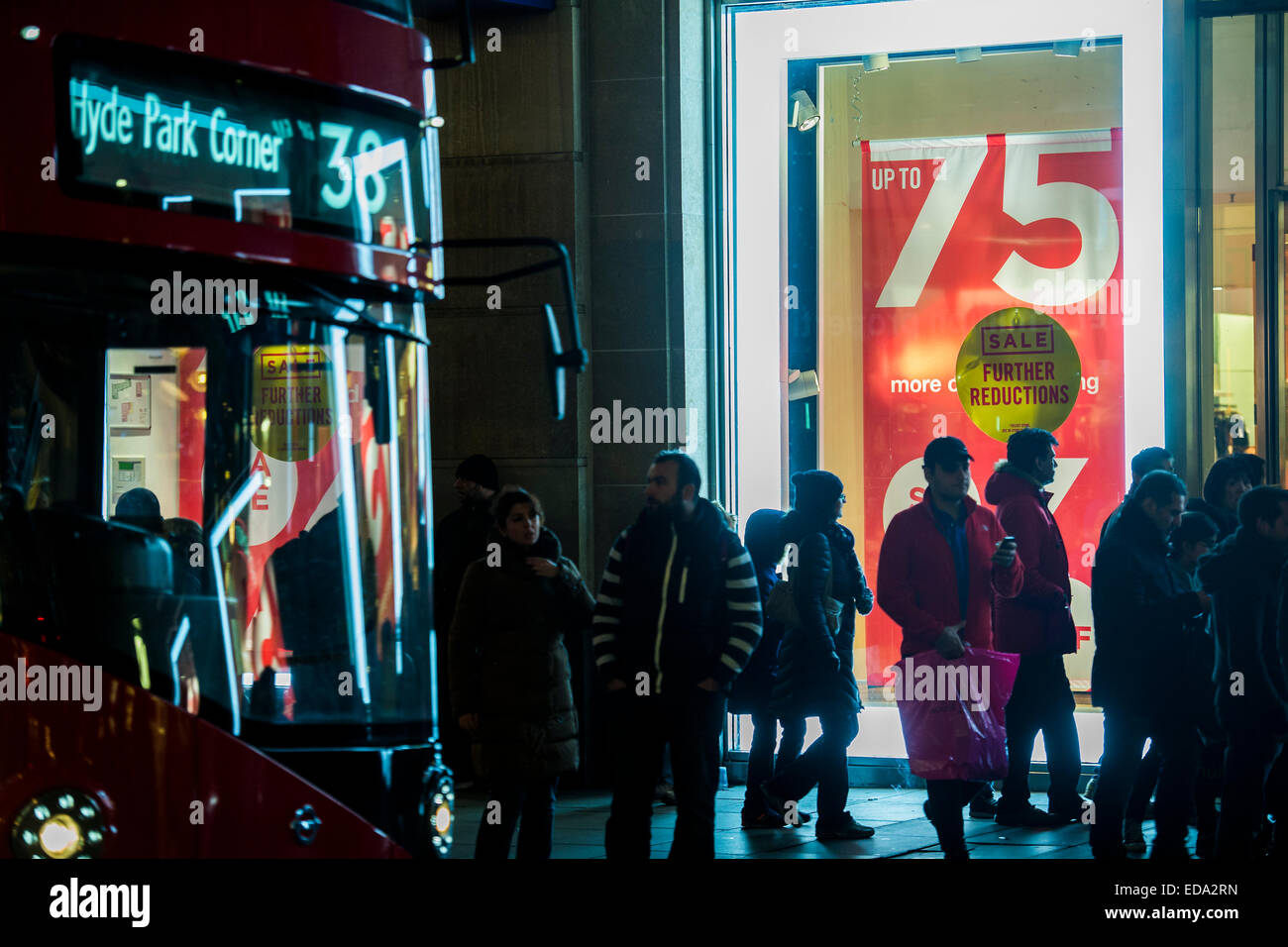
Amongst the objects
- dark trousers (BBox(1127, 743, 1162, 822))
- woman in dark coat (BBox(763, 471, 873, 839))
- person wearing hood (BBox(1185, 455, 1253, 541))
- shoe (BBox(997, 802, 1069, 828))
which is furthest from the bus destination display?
shoe (BBox(997, 802, 1069, 828))

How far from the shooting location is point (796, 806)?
8.32 meters

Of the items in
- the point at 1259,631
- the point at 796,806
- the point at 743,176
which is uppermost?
the point at 743,176

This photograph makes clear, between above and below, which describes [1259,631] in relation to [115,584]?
below

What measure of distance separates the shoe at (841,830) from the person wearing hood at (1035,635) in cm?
74

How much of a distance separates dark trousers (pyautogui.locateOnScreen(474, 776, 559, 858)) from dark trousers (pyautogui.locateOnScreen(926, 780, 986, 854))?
57.6 inches

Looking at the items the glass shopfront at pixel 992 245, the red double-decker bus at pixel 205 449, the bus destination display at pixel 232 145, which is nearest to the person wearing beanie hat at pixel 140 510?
the red double-decker bus at pixel 205 449

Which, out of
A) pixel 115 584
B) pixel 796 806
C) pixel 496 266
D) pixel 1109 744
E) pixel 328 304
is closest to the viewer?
pixel 115 584

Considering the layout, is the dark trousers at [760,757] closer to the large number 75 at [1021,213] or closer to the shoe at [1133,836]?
the shoe at [1133,836]

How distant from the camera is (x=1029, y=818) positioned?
7961mm

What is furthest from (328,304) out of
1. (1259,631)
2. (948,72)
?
(948,72)

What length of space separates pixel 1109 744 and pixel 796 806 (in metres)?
2.10

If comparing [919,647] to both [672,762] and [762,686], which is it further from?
[762,686]

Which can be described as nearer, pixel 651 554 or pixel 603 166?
pixel 651 554

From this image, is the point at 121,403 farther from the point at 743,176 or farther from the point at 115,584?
the point at 743,176
